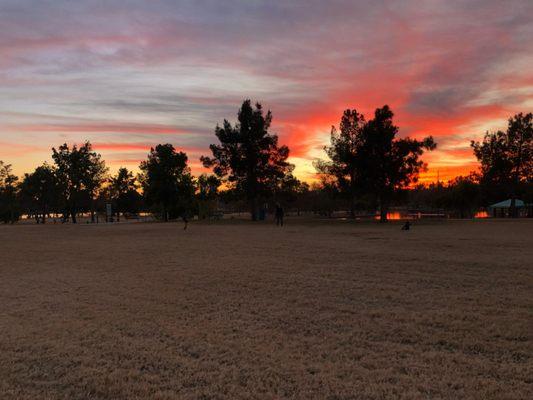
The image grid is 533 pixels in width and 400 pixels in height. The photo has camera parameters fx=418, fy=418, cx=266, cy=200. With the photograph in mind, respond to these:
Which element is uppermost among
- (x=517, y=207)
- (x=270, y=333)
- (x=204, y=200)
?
(x=204, y=200)

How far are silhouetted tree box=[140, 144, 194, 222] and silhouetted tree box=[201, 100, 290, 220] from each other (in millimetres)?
13283

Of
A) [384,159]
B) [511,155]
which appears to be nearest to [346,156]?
[384,159]

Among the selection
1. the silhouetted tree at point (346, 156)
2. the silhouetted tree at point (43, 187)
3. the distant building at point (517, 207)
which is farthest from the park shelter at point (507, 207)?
the silhouetted tree at point (43, 187)

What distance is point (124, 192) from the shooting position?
300 ft

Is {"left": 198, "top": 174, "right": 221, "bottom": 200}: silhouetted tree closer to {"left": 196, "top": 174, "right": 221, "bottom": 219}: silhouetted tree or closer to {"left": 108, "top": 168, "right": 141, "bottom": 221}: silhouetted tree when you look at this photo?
{"left": 196, "top": 174, "right": 221, "bottom": 219}: silhouetted tree

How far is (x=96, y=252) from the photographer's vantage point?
16.9 meters

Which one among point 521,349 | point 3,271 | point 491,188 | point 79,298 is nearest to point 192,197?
point 491,188

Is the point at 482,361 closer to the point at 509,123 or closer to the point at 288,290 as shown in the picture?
the point at 288,290

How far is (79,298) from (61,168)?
201 feet

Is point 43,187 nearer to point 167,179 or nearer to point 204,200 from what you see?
point 167,179

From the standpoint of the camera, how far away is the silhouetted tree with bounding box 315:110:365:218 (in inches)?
1726

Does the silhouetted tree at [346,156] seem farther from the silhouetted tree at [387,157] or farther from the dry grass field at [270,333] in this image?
the dry grass field at [270,333]

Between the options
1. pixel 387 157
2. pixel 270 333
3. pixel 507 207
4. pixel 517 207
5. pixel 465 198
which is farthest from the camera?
pixel 465 198

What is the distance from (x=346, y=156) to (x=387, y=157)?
4.35 meters
